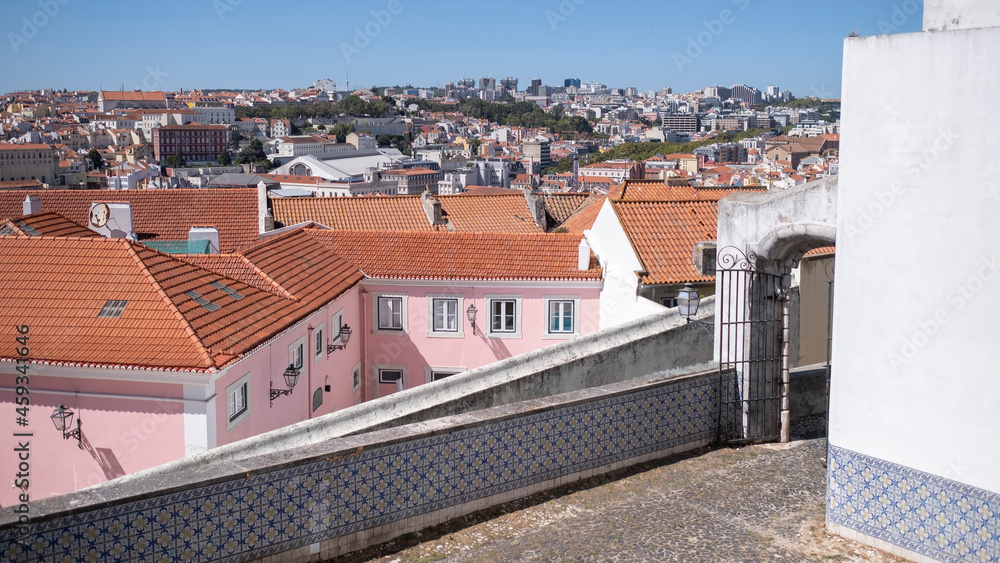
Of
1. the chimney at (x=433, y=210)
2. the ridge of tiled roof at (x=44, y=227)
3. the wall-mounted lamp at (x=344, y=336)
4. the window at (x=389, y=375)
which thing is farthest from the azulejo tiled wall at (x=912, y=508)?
the chimney at (x=433, y=210)

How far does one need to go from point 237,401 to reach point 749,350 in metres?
7.10

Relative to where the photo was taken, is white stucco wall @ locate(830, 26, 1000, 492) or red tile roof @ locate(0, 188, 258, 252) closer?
white stucco wall @ locate(830, 26, 1000, 492)

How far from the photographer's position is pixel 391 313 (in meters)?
18.6

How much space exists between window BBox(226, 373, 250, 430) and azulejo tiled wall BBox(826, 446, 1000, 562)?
8.15 m

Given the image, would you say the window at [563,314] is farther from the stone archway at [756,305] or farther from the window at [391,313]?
the stone archway at [756,305]

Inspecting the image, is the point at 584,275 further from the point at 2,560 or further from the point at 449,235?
the point at 2,560

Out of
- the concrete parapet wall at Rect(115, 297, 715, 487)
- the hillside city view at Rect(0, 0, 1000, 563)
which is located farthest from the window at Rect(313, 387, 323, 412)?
the concrete parapet wall at Rect(115, 297, 715, 487)

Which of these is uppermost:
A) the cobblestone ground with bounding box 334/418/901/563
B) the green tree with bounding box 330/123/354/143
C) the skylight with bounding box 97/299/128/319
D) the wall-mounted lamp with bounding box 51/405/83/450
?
the green tree with bounding box 330/123/354/143

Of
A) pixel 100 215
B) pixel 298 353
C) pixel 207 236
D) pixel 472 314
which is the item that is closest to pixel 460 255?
pixel 472 314

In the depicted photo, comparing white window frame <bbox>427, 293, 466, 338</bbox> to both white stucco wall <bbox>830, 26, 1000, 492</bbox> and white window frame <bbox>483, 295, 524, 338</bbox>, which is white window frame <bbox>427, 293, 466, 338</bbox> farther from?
white stucco wall <bbox>830, 26, 1000, 492</bbox>

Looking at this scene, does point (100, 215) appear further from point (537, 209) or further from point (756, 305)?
point (756, 305)

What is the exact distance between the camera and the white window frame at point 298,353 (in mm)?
14266

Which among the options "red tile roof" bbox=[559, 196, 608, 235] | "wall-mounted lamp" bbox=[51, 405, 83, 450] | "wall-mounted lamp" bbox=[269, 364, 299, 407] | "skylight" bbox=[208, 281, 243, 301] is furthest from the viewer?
"red tile roof" bbox=[559, 196, 608, 235]

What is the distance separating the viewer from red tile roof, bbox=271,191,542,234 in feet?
89.0
